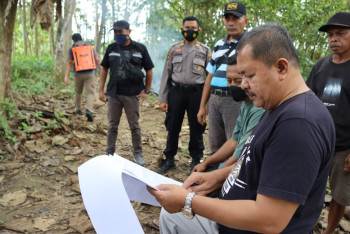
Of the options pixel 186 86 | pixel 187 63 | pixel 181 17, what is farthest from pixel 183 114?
pixel 181 17

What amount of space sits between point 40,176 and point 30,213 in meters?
0.93

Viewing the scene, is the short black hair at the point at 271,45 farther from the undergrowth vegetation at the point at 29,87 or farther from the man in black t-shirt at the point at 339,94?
the undergrowth vegetation at the point at 29,87

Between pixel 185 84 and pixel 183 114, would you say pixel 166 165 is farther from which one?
pixel 185 84

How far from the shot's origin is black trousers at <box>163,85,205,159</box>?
4.09 metres

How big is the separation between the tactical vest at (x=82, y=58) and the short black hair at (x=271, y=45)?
19.9 ft

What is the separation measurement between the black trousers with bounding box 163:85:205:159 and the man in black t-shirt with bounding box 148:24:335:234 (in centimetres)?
277

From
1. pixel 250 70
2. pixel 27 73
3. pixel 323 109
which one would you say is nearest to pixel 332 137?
pixel 323 109

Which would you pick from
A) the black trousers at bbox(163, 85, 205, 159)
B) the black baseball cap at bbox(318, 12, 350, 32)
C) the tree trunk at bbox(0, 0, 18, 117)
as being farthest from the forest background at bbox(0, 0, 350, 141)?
the black baseball cap at bbox(318, 12, 350, 32)

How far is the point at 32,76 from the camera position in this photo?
11.1 meters

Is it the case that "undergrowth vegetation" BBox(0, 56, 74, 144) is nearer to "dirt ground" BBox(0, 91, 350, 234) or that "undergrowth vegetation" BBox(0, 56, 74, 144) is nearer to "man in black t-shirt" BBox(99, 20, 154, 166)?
"dirt ground" BBox(0, 91, 350, 234)

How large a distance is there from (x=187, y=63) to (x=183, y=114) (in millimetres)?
740

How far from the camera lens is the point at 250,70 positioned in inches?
46.4

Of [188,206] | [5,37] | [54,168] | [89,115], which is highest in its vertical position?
[5,37]

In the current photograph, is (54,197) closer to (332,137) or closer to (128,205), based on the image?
(128,205)
